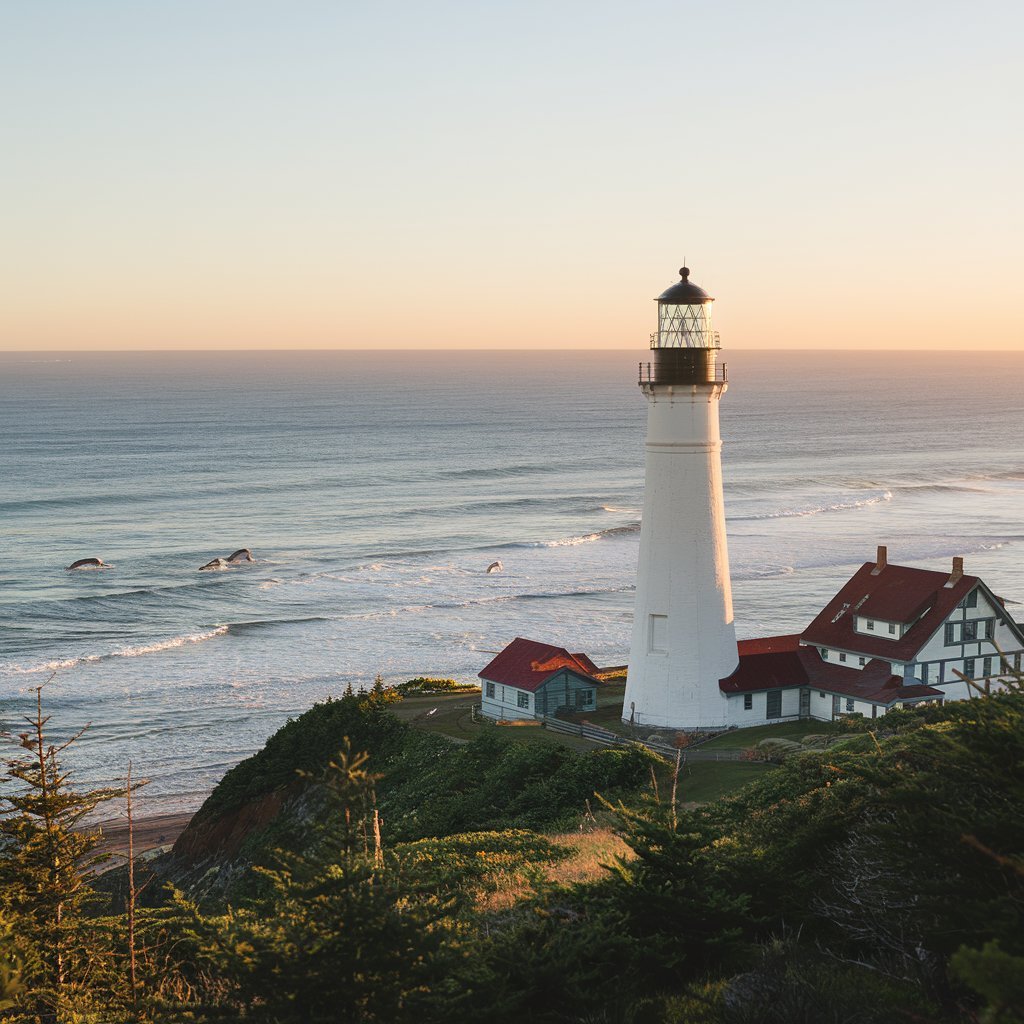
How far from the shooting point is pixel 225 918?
9984mm

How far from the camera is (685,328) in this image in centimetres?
2983

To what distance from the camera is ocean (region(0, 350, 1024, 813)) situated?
45.4m

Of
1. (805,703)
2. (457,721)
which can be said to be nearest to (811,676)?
(805,703)

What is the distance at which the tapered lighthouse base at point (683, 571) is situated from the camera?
2984 cm

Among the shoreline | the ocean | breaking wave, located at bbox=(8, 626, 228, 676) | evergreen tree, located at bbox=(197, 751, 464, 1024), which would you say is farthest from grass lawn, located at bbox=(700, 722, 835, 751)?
breaking wave, located at bbox=(8, 626, 228, 676)

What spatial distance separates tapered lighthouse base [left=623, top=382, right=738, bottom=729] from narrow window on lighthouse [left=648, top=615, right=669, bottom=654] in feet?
0.08

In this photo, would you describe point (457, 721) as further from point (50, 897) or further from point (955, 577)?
point (50, 897)

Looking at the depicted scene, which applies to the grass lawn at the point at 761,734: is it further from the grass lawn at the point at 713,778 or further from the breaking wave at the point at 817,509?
the breaking wave at the point at 817,509

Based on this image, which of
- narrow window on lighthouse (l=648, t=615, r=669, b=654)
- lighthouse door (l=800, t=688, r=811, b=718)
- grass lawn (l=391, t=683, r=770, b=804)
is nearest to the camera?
grass lawn (l=391, t=683, r=770, b=804)

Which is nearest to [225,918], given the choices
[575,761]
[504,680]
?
[575,761]

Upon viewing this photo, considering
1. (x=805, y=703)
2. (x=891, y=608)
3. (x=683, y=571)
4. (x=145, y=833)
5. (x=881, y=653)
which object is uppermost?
(x=683, y=571)

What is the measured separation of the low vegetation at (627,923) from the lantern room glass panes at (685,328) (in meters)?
14.2

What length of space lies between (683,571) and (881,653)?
6.20 m

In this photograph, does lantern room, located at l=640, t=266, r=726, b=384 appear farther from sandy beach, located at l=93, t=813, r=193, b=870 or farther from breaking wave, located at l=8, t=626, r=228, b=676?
breaking wave, located at l=8, t=626, r=228, b=676
